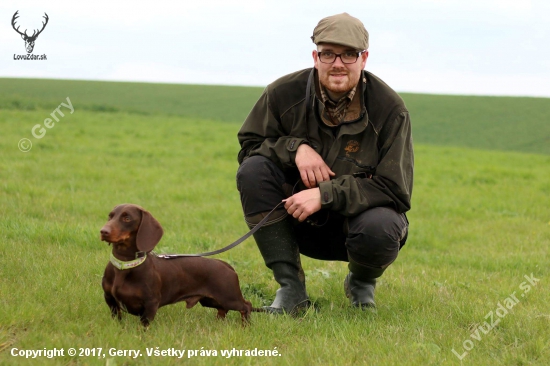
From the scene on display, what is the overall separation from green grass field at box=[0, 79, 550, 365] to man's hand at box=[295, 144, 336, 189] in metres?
0.94

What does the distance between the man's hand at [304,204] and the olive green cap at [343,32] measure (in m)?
1.03

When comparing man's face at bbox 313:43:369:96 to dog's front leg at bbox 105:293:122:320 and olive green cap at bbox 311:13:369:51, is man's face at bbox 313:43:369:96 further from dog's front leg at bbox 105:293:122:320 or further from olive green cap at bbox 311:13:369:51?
dog's front leg at bbox 105:293:122:320

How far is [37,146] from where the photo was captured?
1515 centimetres

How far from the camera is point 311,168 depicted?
4.46m

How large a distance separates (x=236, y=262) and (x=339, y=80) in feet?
7.85

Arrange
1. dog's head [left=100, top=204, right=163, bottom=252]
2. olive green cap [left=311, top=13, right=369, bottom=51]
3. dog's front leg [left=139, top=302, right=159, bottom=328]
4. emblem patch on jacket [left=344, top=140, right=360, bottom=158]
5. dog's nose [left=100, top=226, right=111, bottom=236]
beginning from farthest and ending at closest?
emblem patch on jacket [left=344, top=140, right=360, bottom=158] → olive green cap [left=311, top=13, right=369, bottom=51] → dog's front leg [left=139, top=302, right=159, bottom=328] → dog's head [left=100, top=204, right=163, bottom=252] → dog's nose [left=100, top=226, right=111, bottom=236]

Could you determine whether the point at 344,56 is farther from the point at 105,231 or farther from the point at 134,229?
the point at 105,231

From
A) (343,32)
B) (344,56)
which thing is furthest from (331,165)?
(343,32)

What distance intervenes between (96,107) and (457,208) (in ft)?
75.7

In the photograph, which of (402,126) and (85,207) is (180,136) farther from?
(402,126)

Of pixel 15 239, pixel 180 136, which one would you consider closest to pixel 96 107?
pixel 180 136

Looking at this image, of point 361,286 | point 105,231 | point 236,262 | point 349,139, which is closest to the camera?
point 105,231

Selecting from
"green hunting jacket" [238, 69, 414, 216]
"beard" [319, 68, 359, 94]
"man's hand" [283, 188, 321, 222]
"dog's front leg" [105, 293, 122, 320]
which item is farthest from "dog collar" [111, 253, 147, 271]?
"beard" [319, 68, 359, 94]

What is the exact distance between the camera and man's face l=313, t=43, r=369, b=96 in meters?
4.38
